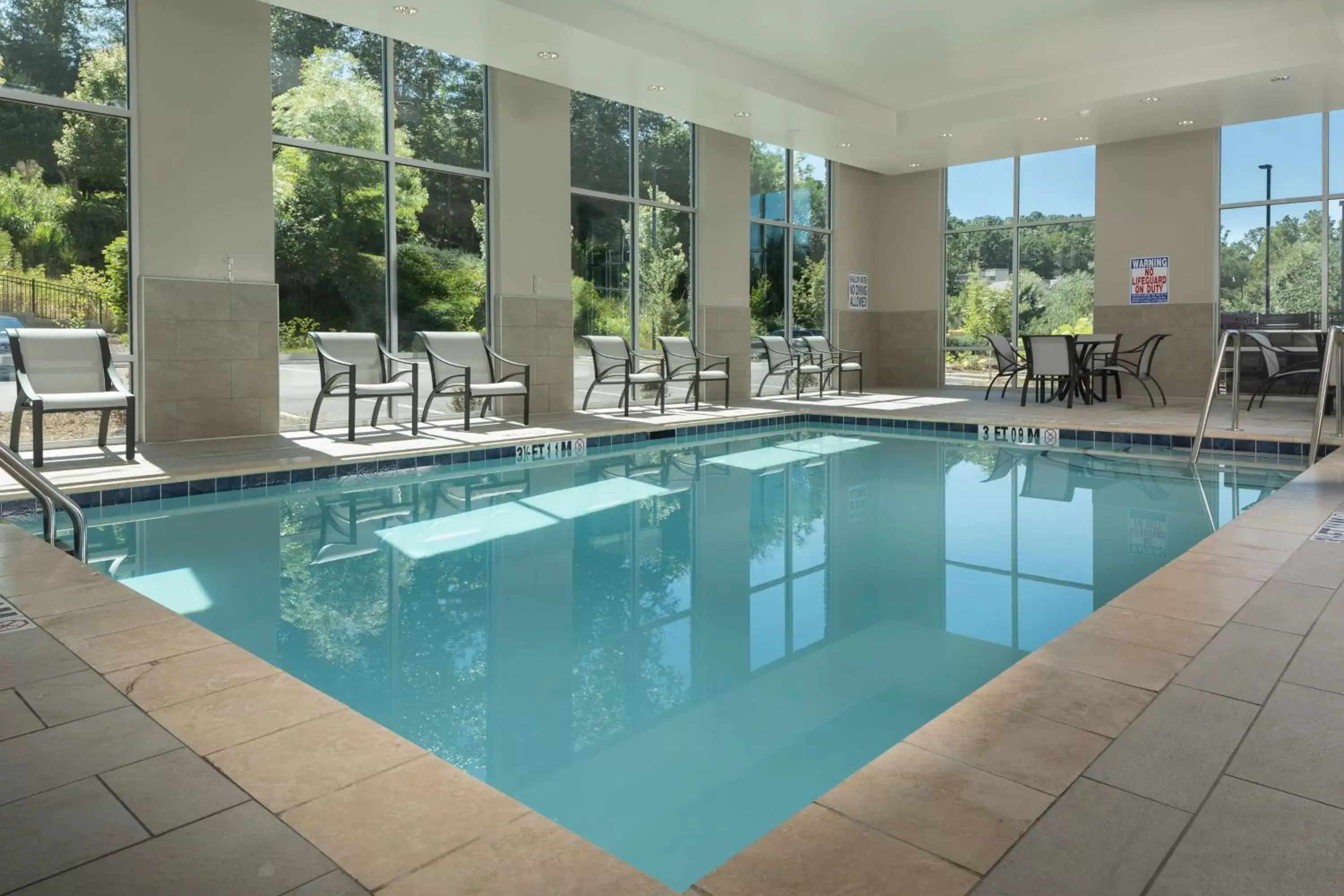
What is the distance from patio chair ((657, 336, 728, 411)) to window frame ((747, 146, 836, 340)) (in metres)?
1.73

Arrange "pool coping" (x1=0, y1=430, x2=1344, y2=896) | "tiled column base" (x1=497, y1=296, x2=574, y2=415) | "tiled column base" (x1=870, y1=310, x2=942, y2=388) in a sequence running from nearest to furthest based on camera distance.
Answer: "pool coping" (x1=0, y1=430, x2=1344, y2=896)
"tiled column base" (x1=497, y1=296, x2=574, y2=415)
"tiled column base" (x1=870, y1=310, x2=942, y2=388)

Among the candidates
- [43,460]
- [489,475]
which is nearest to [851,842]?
[489,475]

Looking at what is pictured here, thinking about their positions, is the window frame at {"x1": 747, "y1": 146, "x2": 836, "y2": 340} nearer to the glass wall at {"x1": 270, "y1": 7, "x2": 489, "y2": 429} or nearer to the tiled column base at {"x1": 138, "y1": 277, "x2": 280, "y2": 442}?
the glass wall at {"x1": 270, "y1": 7, "x2": 489, "y2": 429}

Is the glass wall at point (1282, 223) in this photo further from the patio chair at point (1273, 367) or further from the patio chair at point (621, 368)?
the patio chair at point (621, 368)

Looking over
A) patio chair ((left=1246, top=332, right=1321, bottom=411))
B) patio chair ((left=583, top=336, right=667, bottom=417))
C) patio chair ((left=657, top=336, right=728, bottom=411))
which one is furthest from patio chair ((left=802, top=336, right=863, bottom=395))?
patio chair ((left=1246, top=332, right=1321, bottom=411))

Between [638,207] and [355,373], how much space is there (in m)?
4.40

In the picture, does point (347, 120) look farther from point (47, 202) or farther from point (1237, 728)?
point (1237, 728)

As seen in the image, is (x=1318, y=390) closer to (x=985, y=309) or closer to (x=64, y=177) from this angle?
(x=985, y=309)

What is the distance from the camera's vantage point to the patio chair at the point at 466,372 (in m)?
7.75

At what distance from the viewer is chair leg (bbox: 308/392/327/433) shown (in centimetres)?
729

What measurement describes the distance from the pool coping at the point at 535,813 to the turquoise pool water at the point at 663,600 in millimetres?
361

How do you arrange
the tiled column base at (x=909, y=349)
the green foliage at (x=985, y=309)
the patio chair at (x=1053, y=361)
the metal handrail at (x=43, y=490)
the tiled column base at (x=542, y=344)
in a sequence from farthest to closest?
the tiled column base at (x=909, y=349), the green foliage at (x=985, y=309), the patio chair at (x=1053, y=361), the tiled column base at (x=542, y=344), the metal handrail at (x=43, y=490)

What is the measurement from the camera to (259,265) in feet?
23.5

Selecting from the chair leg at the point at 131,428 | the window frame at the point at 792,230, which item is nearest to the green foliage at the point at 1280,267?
the window frame at the point at 792,230
